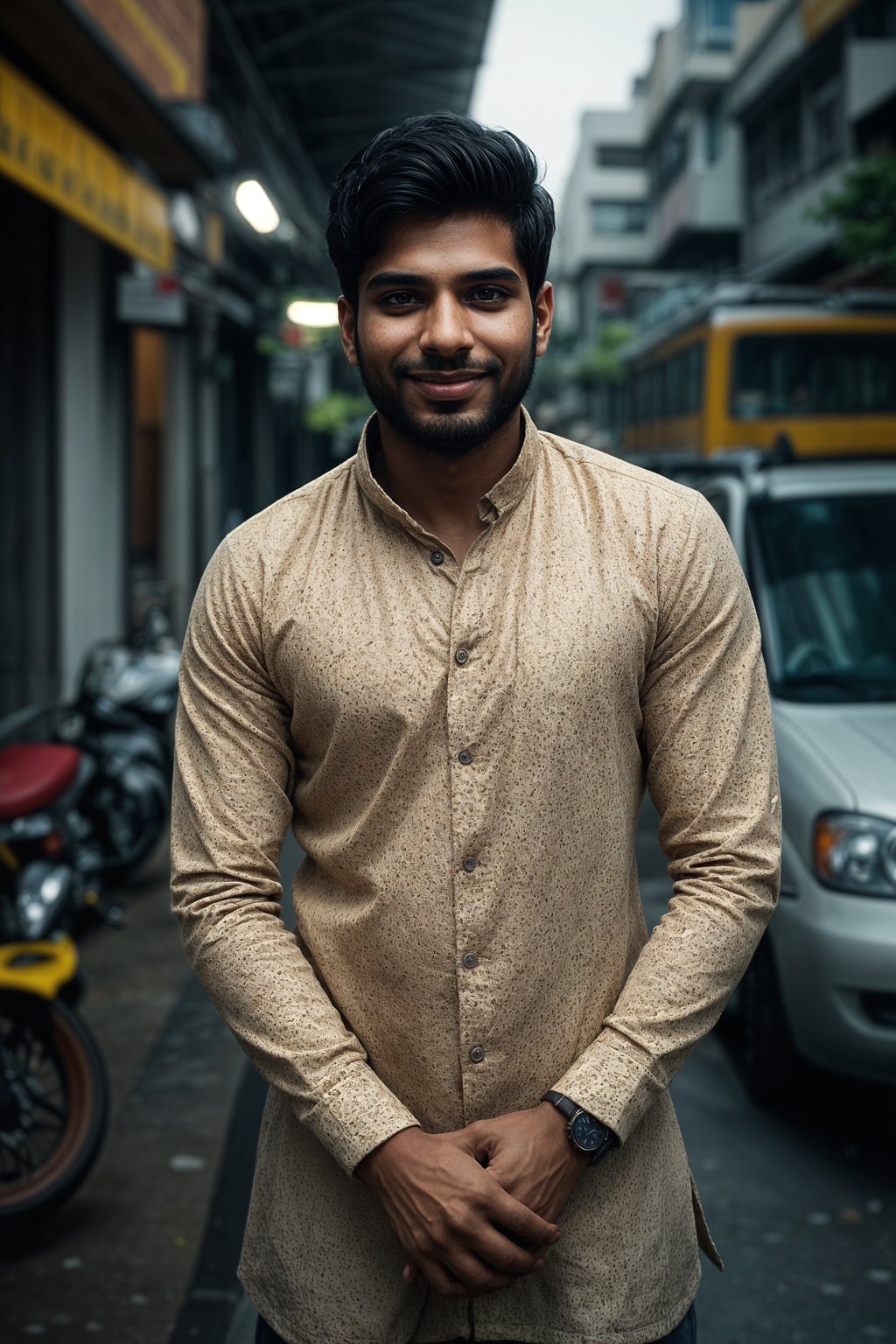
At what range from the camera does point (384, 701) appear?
6.06 feet

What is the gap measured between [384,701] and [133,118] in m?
7.78

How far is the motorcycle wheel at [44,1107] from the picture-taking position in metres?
3.75

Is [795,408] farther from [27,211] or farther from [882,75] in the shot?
[882,75]

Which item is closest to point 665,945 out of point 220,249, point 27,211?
point 27,211

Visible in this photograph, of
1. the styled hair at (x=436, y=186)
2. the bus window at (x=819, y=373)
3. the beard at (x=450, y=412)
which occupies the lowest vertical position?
the beard at (x=450, y=412)

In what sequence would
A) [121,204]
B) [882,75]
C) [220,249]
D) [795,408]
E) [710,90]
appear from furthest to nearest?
1. [710,90]
2. [882,75]
3. [220,249]
4. [795,408]
5. [121,204]

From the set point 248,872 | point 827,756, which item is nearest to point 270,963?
point 248,872

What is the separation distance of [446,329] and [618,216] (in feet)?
241

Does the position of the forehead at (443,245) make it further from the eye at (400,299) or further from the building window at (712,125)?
the building window at (712,125)

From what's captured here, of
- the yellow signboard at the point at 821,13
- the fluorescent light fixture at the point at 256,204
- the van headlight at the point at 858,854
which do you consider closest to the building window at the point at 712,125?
the yellow signboard at the point at 821,13

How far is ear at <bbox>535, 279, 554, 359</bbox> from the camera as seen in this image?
6.51 feet

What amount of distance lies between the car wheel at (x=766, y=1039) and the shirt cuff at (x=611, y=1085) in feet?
9.05

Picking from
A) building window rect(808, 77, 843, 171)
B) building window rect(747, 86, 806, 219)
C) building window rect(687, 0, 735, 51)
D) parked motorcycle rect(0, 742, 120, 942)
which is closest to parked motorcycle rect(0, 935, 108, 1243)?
parked motorcycle rect(0, 742, 120, 942)

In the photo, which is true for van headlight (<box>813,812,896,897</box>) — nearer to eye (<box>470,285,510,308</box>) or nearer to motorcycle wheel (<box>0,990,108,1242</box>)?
motorcycle wheel (<box>0,990,108,1242</box>)
